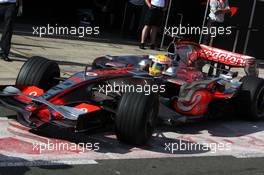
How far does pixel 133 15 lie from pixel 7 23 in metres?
A: 6.18

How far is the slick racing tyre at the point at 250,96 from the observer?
7770 millimetres

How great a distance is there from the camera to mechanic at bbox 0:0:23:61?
9141mm

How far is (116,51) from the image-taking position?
40.5 feet

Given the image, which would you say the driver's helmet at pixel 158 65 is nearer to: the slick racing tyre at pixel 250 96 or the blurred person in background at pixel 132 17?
the slick racing tyre at pixel 250 96

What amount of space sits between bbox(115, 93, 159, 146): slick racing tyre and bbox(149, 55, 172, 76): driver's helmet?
3.99ft

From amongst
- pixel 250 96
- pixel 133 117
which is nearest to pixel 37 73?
pixel 133 117

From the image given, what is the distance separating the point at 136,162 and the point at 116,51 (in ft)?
23.4

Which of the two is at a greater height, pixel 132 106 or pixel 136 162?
pixel 132 106

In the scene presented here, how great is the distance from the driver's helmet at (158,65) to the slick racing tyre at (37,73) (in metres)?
1.30

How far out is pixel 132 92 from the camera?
5805 mm

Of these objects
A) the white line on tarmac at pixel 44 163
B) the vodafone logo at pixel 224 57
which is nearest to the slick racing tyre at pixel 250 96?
the vodafone logo at pixel 224 57

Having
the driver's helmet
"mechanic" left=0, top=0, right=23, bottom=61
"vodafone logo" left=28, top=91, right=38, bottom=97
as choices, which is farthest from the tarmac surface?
"mechanic" left=0, top=0, right=23, bottom=61

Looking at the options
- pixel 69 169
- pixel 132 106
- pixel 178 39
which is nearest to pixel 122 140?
pixel 132 106

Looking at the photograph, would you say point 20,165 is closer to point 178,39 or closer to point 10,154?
point 10,154
